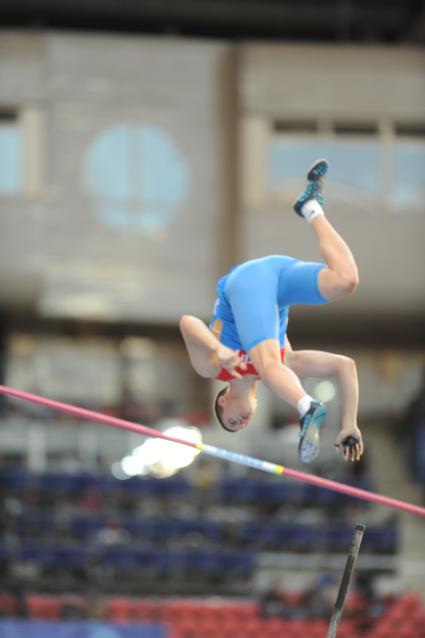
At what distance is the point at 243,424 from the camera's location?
A: 6801 millimetres

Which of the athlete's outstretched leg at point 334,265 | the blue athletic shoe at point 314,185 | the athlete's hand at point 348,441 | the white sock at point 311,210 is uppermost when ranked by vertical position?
the blue athletic shoe at point 314,185

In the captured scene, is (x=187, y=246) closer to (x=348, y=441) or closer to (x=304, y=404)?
(x=348, y=441)

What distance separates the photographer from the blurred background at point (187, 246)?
16.5m

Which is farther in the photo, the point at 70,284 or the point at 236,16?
the point at 236,16

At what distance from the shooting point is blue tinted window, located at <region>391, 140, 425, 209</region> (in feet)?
66.9

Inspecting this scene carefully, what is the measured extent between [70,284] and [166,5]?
6.07m

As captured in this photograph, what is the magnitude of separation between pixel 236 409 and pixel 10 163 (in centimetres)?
1436

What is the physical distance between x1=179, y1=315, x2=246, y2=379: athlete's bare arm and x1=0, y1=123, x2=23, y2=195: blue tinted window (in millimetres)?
14103

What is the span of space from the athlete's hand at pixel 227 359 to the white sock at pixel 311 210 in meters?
0.81

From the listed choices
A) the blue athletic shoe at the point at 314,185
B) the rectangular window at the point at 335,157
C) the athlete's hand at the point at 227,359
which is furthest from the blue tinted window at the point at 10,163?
the athlete's hand at the point at 227,359

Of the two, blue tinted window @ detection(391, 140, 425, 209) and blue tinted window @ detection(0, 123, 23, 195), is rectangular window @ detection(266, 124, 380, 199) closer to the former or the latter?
blue tinted window @ detection(391, 140, 425, 209)

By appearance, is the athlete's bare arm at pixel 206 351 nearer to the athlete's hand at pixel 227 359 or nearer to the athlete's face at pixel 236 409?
the athlete's hand at pixel 227 359

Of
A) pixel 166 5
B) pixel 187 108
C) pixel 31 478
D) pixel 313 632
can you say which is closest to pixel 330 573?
pixel 313 632

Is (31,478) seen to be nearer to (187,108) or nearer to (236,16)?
(187,108)
